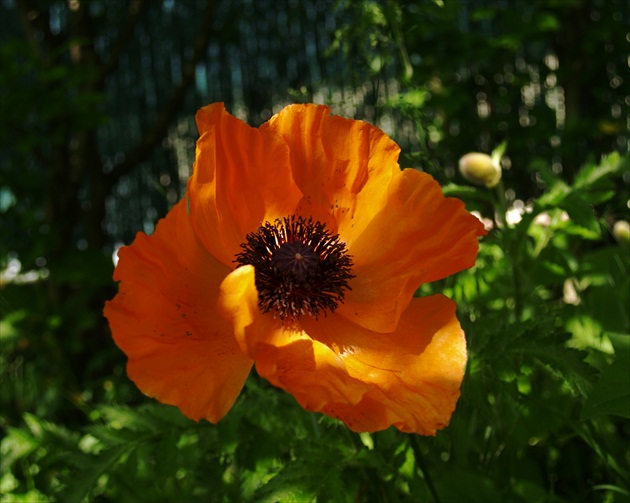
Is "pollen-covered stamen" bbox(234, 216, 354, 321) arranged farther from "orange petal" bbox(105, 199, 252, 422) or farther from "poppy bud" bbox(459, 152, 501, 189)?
"poppy bud" bbox(459, 152, 501, 189)

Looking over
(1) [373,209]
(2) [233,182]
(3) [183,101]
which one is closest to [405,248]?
(1) [373,209]

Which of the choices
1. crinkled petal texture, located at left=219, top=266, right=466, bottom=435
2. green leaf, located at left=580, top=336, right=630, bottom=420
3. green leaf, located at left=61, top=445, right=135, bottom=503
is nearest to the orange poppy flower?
crinkled petal texture, located at left=219, top=266, right=466, bottom=435

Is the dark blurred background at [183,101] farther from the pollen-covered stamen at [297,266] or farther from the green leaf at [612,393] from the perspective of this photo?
the green leaf at [612,393]

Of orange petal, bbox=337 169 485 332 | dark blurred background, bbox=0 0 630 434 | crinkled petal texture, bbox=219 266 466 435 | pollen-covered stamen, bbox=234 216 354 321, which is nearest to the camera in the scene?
crinkled petal texture, bbox=219 266 466 435

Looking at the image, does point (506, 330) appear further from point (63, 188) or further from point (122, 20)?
point (122, 20)

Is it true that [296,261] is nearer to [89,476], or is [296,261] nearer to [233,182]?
[233,182]

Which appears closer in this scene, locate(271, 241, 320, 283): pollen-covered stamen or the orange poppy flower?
the orange poppy flower

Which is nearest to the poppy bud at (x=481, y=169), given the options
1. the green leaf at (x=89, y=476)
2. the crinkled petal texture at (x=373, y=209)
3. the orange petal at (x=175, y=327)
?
the crinkled petal texture at (x=373, y=209)
